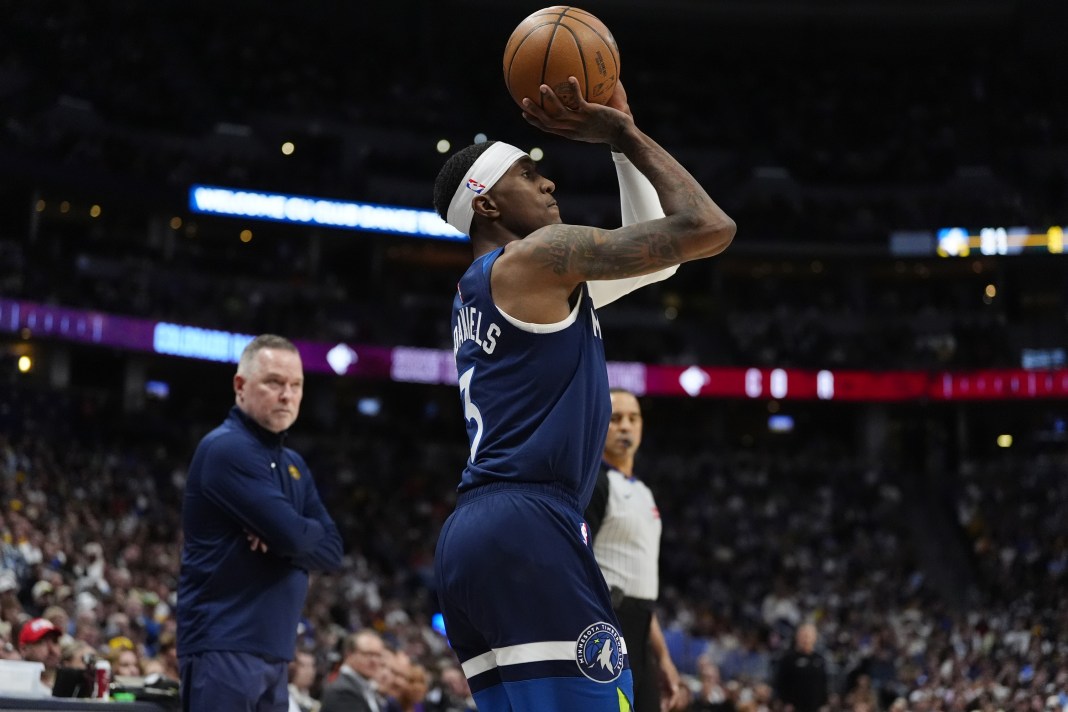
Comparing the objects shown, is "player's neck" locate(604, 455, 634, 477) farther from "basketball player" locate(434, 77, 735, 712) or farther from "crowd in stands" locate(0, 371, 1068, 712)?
"crowd in stands" locate(0, 371, 1068, 712)

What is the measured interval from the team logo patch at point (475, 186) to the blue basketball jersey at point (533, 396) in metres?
0.24

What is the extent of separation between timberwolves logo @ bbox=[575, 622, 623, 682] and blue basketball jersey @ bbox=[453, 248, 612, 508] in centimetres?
40

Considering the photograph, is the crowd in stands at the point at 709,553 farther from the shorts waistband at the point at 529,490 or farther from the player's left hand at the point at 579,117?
the player's left hand at the point at 579,117

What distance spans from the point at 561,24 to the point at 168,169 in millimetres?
29554

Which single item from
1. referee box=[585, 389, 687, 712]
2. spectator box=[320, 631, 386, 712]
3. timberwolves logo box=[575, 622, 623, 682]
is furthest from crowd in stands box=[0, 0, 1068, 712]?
timberwolves logo box=[575, 622, 623, 682]

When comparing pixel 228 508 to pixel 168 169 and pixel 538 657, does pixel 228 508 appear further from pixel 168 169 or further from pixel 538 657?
pixel 168 169

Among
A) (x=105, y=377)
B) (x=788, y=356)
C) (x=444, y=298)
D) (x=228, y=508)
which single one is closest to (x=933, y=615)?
(x=788, y=356)

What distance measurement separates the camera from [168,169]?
31.6 m

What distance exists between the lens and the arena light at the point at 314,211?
104 feet

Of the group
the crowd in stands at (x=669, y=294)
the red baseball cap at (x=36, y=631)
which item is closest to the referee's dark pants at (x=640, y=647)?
the red baseball cap at (x=36, y=631)

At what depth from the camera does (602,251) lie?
335cm

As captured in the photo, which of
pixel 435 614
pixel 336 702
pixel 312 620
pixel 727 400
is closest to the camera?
pixel 336 702

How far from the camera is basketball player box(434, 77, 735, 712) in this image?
3.17m

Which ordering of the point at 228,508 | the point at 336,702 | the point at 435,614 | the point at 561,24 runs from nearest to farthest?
the point at 561,24 < the point at 228,508 < the point at 336,702 < the point at 435,614
